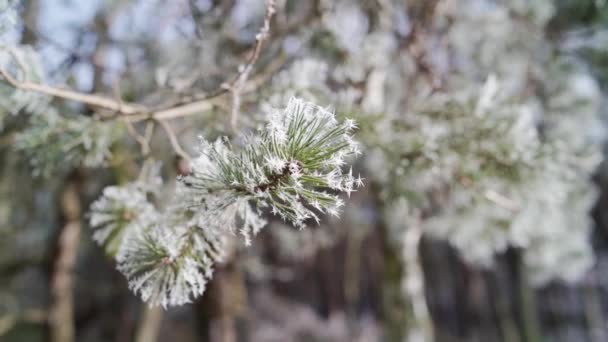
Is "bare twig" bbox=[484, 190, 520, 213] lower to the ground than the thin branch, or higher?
higher

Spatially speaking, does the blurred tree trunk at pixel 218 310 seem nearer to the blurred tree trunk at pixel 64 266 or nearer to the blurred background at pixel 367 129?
the blurred background at pixel 367 129

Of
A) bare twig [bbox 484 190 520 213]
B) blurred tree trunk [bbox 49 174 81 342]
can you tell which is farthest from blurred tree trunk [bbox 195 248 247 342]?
bare twig [bbox 484 190 520 213]

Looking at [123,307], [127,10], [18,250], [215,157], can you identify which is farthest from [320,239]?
[215,157]

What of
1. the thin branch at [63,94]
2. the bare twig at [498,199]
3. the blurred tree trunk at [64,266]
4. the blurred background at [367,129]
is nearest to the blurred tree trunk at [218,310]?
the blurred background at [367,129]

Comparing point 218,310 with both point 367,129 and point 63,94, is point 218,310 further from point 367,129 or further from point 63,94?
point 63,94

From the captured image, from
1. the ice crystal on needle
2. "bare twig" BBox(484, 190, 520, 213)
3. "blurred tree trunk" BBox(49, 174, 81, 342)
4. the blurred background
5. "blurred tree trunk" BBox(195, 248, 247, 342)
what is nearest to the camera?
the ice crystal on needle

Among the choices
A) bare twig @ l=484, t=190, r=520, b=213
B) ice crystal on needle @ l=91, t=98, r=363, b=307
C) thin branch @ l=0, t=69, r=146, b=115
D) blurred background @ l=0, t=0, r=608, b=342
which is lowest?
ice crystal on needle @ l=91, t=98, r=363, b=307

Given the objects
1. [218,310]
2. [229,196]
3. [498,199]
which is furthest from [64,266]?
[229,196]

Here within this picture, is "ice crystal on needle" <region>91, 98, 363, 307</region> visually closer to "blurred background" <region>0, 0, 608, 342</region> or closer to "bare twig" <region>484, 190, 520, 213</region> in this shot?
"blurred background" <region>0, 0, 608, 342</region>
